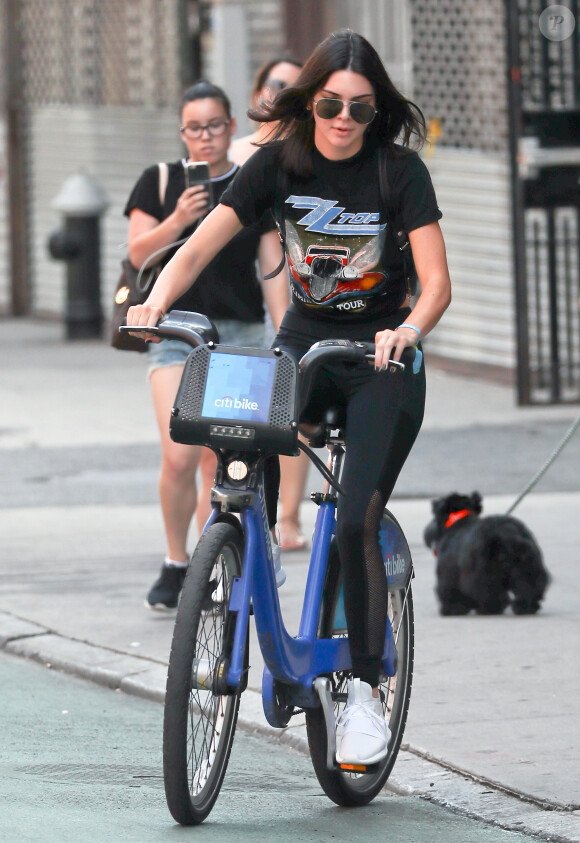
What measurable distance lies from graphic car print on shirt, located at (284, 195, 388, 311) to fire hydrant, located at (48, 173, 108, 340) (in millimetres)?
12186

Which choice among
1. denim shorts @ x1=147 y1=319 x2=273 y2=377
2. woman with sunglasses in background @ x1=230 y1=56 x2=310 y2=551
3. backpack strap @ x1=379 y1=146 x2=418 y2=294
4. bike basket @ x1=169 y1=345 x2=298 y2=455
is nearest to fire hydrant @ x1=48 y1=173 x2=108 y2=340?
woman with sunglasses in background @ x1=230 y1=56 x2=310 y2=551

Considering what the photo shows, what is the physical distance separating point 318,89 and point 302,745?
1933mm

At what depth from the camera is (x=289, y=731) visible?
547cm

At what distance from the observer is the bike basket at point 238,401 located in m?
4.21

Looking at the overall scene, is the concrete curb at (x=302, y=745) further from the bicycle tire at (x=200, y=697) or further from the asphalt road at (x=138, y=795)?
the bicycle tire at (x=200, y=697)

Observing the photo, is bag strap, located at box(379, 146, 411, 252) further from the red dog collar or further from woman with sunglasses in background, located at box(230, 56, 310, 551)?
woman with sunglasses in background, located at box(230, 56, 310, 551)

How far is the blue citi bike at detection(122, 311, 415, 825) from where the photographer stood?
4.20 m

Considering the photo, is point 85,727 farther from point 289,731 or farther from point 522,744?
point 522,744

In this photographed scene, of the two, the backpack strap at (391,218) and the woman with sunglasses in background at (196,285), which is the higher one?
the backpack strap at (391,218)

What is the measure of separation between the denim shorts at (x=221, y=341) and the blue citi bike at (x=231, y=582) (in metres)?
2.25

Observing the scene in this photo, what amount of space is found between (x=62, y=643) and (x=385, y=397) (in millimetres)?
2463

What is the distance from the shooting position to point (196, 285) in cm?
686

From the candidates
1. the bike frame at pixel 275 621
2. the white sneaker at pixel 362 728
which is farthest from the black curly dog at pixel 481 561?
the white sneaker at pixel 362 728

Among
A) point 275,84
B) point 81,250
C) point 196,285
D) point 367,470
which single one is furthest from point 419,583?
point 81,250
